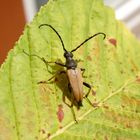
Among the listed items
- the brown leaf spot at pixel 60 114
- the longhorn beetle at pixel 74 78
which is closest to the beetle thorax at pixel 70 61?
the longhorn beetle at pixel 74 78

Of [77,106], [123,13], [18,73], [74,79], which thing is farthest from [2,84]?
[123,13]

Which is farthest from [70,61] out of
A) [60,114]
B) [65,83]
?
[60,114]

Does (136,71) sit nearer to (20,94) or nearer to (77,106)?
(77,106)

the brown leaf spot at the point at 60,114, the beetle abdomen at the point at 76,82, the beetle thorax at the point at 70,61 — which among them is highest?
the beetle thorax at the point at 70,61

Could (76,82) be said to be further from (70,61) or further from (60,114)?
(60,114)

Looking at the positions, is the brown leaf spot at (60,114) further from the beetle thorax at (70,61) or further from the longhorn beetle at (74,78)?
the beetle thorax at (70,61)

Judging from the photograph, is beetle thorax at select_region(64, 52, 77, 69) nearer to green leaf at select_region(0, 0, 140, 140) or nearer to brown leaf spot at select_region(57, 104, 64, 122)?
green leaf at select_region(0, 0, 140, 140)
